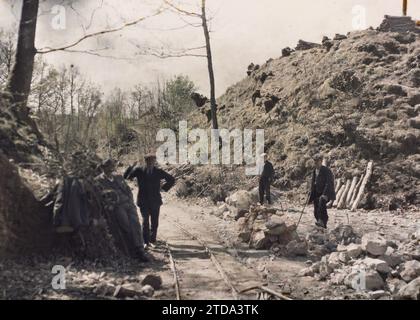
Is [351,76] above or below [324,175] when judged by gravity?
above

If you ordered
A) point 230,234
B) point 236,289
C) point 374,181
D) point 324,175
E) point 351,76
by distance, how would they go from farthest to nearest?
point 351,76
point 374,181
point 230,234
point 324,175
point 236,289

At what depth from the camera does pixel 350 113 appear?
81.5ft

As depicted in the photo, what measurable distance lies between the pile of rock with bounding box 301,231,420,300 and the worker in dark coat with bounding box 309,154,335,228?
107 inches

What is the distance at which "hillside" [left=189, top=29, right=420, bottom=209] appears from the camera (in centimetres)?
2062

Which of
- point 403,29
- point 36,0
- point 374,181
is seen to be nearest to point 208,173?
point 374,181

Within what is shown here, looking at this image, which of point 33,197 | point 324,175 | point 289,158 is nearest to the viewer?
point 33,197

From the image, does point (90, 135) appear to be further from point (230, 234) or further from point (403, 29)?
point (403, 29)

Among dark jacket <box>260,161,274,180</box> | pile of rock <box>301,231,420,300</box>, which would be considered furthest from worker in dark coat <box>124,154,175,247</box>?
dark jacket <box>260,161,274,180</box>

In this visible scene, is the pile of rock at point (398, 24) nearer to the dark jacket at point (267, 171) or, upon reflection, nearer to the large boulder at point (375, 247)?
the dark jacket at point (267, 171)

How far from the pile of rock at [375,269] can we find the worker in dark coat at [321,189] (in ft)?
8.91

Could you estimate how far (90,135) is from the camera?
1163 cm

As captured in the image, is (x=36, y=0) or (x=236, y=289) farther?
(x=36, y=0)
